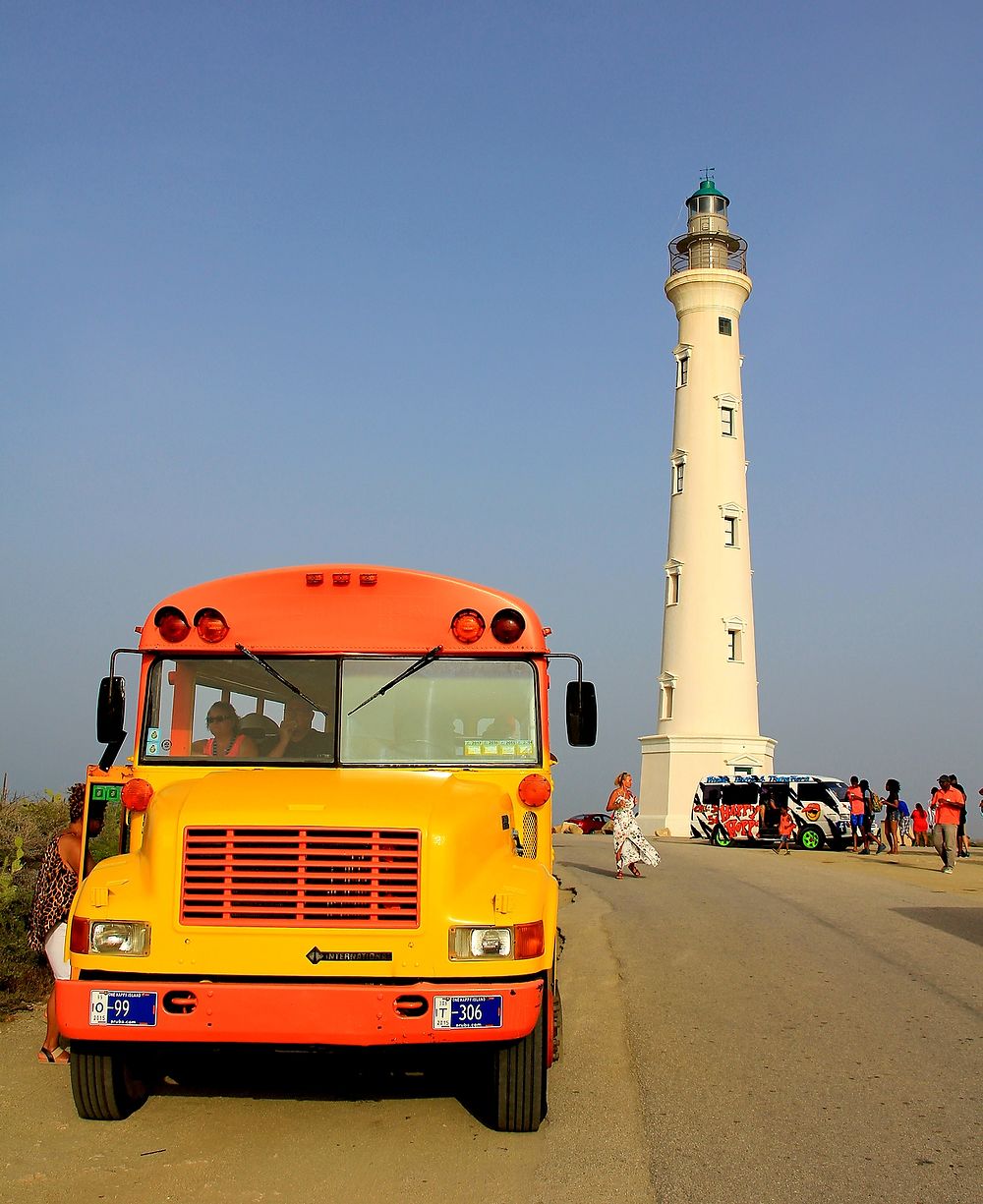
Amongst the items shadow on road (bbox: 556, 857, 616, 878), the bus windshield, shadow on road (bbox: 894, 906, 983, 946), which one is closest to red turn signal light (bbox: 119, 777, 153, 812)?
the bus windshield

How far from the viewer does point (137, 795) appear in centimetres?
729

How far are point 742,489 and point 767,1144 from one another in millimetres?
42339

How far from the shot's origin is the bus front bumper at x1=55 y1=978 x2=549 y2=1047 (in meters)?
5.88

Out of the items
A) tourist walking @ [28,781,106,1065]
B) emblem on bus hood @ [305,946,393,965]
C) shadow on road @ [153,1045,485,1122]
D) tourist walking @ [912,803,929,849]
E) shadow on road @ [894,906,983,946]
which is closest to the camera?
emblem on bus hood @ [305,946,393,965]

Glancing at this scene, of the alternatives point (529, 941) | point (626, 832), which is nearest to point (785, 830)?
point (626, 832)

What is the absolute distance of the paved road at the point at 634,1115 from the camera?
222 inches

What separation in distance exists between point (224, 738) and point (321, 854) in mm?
1749

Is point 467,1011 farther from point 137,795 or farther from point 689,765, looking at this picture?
point 689,765

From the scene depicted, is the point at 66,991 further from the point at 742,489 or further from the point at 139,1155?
the point at 742,489

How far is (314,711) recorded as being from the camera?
746 cm

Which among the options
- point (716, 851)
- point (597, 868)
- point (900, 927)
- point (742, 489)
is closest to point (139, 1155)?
point (900, 927)

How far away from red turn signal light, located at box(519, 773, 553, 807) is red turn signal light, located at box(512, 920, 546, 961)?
1.30 m

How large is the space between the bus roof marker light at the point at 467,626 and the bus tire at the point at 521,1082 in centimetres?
232

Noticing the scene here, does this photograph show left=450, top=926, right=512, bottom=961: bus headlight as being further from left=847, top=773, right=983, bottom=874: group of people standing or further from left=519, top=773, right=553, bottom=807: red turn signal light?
left=847, top=773, right=983, bottom=874: group of people standing
